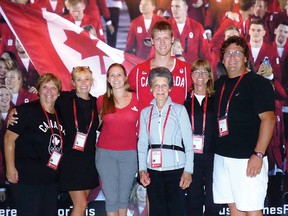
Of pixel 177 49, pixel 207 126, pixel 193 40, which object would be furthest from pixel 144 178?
pixel 193 40

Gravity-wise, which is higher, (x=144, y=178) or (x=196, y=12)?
(x=196, y=12)

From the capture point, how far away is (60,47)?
436 cm

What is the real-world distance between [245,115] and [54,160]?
1.48 metres

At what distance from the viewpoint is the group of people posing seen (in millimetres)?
3021

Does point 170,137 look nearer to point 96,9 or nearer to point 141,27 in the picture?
point 141,27

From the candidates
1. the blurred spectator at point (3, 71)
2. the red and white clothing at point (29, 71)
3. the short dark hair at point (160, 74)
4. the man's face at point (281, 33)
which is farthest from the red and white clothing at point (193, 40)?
the blurred spectator at point (3, 71)

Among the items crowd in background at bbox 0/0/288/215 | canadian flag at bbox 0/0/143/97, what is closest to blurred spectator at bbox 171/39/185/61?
crowd in background at bbox 0/0/288/215

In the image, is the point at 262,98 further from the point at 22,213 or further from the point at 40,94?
the point at 22,213

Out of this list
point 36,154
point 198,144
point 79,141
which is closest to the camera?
point 36,154

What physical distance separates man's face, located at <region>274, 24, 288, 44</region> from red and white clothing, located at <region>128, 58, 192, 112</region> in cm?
144

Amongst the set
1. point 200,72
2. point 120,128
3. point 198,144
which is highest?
point 200,72

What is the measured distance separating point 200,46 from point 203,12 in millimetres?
354

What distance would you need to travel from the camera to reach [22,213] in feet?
10.2

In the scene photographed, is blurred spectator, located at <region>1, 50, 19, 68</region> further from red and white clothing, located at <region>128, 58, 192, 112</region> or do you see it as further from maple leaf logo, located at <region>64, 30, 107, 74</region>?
red and white clothing, located at <region>128, 58, 192, 112</region>
